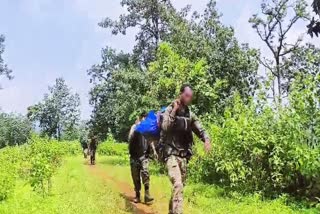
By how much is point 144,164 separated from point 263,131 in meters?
3.59

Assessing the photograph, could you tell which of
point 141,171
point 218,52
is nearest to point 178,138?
point 141,171

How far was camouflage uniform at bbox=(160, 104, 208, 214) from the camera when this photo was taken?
860 cm

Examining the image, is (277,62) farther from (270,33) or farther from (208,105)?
(208,105)

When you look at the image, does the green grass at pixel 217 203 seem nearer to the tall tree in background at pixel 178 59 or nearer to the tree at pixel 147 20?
the tall tree in background at pixel 178 59

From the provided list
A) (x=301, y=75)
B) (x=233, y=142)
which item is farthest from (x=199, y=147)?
(x=301, y=75)

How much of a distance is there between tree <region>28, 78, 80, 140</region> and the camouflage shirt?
185 ft

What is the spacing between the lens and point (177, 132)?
8.71m

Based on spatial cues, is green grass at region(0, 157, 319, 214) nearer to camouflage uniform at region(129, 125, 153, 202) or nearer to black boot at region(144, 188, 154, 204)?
black boot at region(144, 188, 154, 204)

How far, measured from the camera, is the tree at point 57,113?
64.9 m

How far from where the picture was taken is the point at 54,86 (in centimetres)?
6575

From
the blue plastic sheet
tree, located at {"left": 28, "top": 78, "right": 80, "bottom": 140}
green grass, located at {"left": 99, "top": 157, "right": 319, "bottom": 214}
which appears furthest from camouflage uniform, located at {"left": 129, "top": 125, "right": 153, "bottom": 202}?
tree, located at {"left": 28, "top": 78, "right": 80, "bottom": 140}

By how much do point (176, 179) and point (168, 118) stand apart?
0.99 metres

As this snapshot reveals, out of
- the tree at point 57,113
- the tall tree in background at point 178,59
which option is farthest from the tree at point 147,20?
the tree at point 57,113

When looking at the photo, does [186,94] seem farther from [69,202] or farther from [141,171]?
[69,202]
